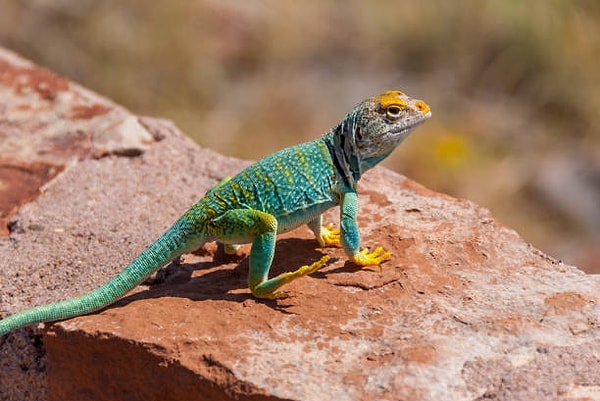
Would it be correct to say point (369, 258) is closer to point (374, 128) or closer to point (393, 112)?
point (374, 128)

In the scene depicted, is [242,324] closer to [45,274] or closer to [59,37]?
[45,274]

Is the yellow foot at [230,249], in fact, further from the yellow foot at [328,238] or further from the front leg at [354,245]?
the front leg at [354,245]

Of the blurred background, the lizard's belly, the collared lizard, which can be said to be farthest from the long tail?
the blurred background

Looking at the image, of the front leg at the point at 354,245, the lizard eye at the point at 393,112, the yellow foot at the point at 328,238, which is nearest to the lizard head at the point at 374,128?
the lizard eye at the point at 393,112

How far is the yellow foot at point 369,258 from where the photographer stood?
4.93 metres

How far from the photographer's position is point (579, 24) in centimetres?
1270

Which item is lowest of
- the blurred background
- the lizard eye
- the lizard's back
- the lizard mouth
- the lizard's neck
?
the blurred background

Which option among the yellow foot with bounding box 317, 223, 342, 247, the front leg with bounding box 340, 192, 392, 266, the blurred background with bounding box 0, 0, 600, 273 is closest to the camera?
the front leg with bounding box 340, 192, 392, 266

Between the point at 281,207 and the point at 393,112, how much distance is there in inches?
37.5

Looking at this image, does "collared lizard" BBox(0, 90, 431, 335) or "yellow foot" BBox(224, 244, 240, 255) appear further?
"yellow foot" BBox(224, 244, 240, 255)

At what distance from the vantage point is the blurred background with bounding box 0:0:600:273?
413 inches

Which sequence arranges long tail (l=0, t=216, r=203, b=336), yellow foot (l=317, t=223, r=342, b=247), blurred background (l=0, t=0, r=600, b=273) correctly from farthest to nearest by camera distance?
blurred background (l=0, t=0, r=600, b=273) → yellow foot (l=317, t=223, r=342, b=247) → long tail (l=0, t=216, r=203, b=336)

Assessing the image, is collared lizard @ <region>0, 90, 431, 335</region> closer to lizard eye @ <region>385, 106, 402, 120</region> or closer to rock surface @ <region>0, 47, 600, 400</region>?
lizard eye @ <region>385, 106, 402, 120</region>

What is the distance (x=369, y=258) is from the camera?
16.2 feet
